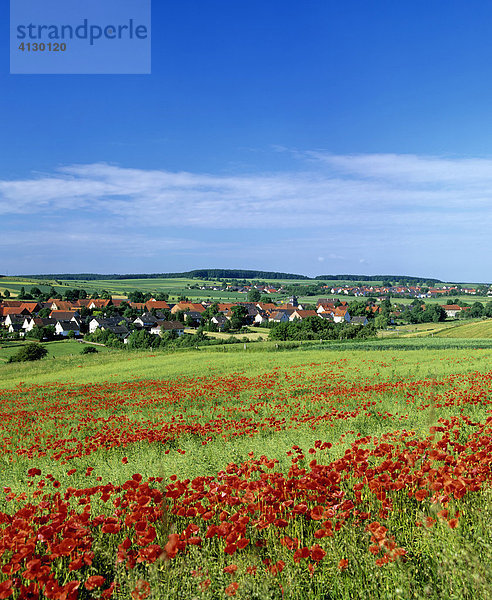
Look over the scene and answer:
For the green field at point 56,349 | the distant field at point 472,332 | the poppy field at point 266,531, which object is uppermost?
the poppy field at point 266,531

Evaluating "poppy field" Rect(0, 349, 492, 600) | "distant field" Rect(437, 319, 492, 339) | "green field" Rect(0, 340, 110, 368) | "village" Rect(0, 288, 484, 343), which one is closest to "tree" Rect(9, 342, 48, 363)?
"green field" Rect(0, 340, 110, 368)

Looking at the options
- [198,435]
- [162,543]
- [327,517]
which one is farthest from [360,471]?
[198,435]

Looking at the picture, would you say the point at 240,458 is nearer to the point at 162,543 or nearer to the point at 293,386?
the point at 162,543

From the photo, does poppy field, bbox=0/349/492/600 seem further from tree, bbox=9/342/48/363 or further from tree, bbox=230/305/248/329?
tree, bbox=230/305/248/329

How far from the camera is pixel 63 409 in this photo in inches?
583

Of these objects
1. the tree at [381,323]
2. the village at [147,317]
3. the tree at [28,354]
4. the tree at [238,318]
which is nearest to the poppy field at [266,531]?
the tree at [28,354]

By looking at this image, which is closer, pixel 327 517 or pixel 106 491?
pixel 327 517

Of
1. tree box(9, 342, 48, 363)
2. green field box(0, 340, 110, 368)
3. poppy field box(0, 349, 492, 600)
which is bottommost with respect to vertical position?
green field box(0, 340, 110, 368)

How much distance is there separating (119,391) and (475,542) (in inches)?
688

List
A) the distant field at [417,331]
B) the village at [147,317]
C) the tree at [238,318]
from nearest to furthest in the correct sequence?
the distant field at [417,331] → the village at [147,317] → the tree at [238,318]

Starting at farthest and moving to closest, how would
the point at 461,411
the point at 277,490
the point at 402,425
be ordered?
the point at 461,411 < the point at 402,425 < the point at 277,490

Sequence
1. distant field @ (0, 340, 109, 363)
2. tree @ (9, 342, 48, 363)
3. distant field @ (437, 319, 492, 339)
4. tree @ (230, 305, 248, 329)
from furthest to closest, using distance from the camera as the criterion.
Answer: tree @ (230, 305, 248, 329) < distant field @ (0, 340, 109, 363) < distant field @ (437, 319, 492, 339) < tree @ (9, 342, 48, 363)

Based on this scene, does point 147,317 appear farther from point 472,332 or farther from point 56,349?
point 472,332

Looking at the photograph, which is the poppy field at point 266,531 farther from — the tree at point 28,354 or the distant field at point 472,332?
the distant field at point 472,332
